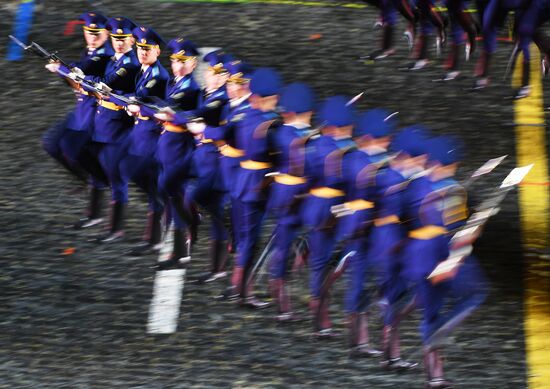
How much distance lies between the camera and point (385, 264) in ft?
39.9

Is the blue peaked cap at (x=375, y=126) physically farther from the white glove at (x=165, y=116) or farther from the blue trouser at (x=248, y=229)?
the white glove at (x=165, y=116)

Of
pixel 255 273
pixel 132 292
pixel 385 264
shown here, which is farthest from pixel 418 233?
pixel 132 292

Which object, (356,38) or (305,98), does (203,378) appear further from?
(356,38)

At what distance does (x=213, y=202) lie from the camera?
13594 millimetres

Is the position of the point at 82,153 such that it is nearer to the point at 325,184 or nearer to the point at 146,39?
the point at 146,39

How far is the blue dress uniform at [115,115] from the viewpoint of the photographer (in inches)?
563

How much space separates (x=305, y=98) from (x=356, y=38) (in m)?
5.86

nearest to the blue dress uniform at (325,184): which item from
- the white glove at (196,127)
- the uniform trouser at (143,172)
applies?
the white glove at (196,127)

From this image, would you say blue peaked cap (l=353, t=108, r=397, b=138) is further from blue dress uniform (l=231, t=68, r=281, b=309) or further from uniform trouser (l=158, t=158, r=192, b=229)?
uniform trouser (l=158, t=158, r=192, b=229)

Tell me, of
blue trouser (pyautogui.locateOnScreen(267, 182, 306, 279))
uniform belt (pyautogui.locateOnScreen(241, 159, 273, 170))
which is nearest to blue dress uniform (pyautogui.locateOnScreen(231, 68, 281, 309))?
uniform belt (pyautogui.locateOnScreen(241, 159, 273, 170))

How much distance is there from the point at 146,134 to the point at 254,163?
155cm

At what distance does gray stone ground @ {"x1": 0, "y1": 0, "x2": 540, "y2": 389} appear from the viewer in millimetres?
12383

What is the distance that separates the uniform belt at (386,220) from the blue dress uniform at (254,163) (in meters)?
1.27

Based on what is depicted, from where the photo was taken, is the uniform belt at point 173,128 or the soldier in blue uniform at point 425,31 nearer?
the uniform belt at point 173,128
